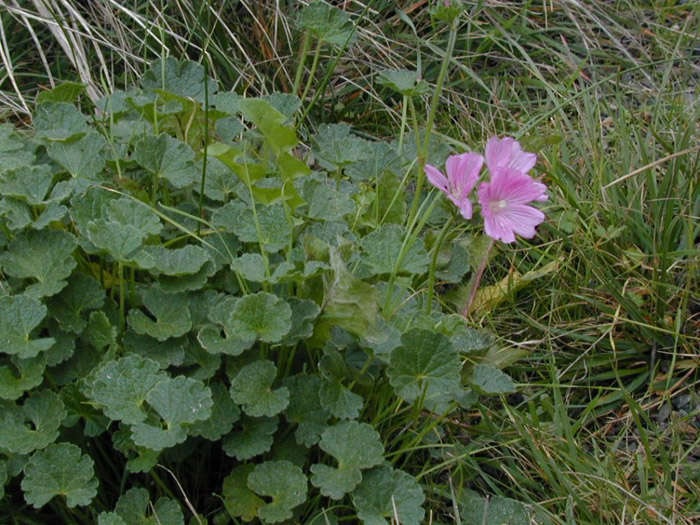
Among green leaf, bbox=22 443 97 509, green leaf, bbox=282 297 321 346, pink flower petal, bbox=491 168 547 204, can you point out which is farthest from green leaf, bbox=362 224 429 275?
green leaf, bbox=22 443 97 509

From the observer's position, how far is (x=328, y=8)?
1.83 m

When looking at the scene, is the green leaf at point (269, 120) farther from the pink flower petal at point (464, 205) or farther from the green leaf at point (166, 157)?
the pink flower petal at point (464, 205)

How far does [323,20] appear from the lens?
184cm

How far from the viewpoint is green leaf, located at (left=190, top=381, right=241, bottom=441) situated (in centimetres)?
135

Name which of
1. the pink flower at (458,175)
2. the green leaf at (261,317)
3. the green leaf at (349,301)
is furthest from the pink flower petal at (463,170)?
the green leaf at (261,317)

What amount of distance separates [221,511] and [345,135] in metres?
0.84

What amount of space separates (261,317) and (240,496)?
0.30 m

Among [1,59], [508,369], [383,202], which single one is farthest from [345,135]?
[1,59]

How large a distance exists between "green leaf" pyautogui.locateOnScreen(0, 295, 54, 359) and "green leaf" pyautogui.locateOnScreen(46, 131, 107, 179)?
0.33 metres

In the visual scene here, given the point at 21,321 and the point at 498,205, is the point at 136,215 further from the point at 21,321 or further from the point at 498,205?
the point at 498,205

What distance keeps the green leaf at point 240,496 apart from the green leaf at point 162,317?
0.80ft

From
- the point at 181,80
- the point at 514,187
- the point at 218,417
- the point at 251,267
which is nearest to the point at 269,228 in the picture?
the point at 251,267

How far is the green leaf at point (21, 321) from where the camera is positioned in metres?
1.35

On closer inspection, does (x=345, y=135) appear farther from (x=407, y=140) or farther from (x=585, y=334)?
(x=585, y=334)
